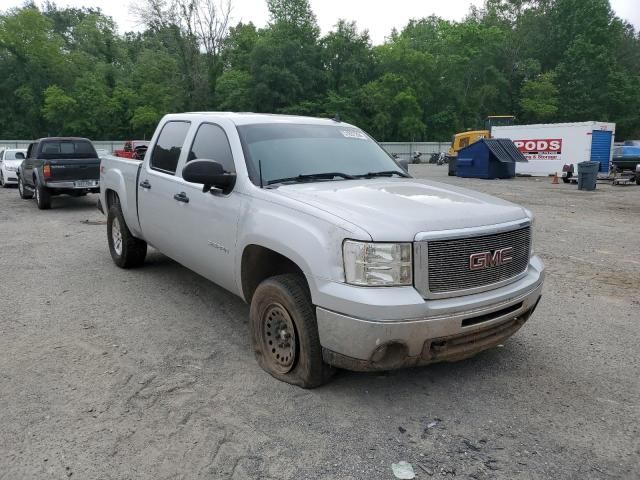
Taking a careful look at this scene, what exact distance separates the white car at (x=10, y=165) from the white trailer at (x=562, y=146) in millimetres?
22528

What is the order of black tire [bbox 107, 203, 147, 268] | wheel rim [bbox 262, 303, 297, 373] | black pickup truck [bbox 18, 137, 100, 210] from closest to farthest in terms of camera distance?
1. wheel rim [bbox 262, 303, 297, 373]
2. black tire [bbox 107, 203, 147, 268]
3. black pickup truck [bbox 18, 137, 100, 210]

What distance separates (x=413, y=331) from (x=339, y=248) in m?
0.65

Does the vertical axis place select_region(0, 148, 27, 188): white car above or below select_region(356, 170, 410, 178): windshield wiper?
below

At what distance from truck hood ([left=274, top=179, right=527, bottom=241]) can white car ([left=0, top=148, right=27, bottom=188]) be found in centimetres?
1847

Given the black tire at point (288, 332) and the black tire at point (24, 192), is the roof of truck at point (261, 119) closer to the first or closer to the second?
the black tire at point (288, 332)

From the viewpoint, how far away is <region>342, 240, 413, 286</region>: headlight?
10.0ft

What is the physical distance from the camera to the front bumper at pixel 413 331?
303cm

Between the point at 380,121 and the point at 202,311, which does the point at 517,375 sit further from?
the point at 380,121

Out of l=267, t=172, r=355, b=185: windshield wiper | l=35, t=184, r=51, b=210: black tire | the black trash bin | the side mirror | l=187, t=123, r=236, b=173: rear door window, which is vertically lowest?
the black trash bin

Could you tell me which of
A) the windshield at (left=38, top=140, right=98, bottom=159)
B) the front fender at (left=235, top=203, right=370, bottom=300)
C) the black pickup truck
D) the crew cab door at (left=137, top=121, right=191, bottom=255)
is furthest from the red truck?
the front fender at (left=235, top=203, right=370, bottom=300)

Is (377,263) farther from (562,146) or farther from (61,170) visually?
(562,146)

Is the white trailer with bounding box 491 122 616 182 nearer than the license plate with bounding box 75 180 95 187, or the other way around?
the license plate with bounding box 75 180 95 187

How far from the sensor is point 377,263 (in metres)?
3.07

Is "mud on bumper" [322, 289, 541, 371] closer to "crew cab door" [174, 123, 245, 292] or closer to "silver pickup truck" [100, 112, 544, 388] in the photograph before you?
"silver pickup truck" [100, 112, 544, 388]
